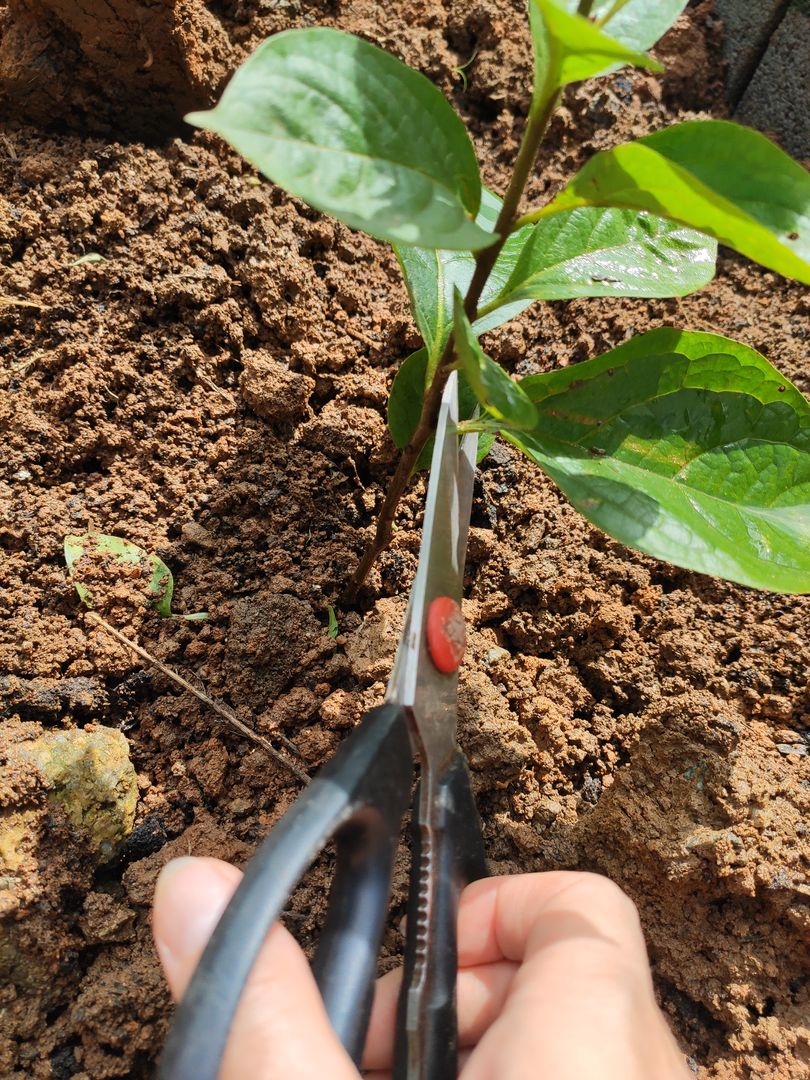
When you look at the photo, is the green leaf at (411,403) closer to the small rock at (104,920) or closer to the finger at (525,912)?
the finger at (525,912)

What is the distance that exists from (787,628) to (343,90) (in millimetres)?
1202

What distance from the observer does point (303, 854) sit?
2.52ft

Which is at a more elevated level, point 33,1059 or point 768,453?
point 768,453

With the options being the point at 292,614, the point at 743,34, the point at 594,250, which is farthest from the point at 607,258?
the point at 743,34

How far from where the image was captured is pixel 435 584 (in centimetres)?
102

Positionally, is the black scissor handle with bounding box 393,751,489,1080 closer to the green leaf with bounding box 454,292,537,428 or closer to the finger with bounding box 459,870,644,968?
the finger with bounding box 459,870,644,968

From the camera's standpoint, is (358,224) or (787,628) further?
(787,628)

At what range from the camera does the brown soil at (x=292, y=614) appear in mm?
1159

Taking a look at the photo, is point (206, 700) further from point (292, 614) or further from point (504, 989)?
point (504, 989)

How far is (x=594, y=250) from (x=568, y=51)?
343 millimetres

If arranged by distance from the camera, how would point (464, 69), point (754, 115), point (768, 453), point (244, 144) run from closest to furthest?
point (244, 144) → point (768, 453) → point (464, 69) → point (754, 115)

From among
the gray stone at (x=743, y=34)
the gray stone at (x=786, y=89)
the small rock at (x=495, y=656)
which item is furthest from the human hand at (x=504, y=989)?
the gray stone at (x=743, y=34)


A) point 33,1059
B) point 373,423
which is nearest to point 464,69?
point 373,423

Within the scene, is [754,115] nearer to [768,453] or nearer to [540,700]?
[768,453]
